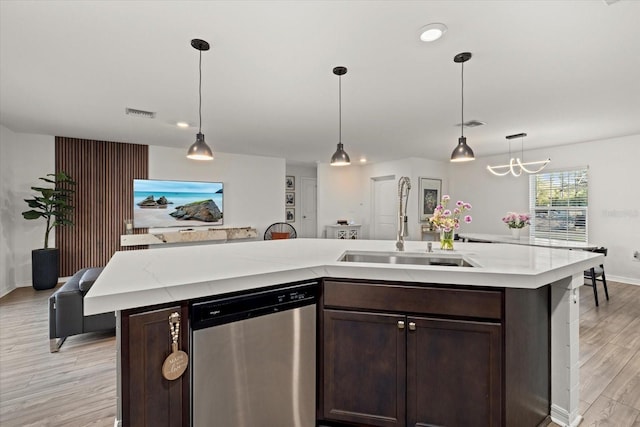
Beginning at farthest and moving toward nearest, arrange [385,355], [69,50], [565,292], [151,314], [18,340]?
[18,340] < [69,50] < [565,292] < [385,355] < [151,314]

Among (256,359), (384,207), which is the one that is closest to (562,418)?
(256,359)

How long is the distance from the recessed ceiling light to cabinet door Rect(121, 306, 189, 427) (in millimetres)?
2230

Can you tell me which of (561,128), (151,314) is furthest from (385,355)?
(561,128)

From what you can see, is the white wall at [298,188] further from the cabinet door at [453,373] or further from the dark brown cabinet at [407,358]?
the cabinet door at [453,373]

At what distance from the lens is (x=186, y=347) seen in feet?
4.20

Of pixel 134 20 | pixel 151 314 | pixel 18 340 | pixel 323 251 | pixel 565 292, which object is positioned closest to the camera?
pixel 151 314

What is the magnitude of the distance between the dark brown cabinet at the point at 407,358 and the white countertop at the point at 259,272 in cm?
8

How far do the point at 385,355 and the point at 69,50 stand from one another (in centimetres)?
312

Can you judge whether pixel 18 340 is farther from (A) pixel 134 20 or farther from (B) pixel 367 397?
(B) pixel 367 397

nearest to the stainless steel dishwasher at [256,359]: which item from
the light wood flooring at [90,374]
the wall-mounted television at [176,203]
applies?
Answer: the light wood flooring at [90,374]

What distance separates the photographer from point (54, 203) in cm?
461

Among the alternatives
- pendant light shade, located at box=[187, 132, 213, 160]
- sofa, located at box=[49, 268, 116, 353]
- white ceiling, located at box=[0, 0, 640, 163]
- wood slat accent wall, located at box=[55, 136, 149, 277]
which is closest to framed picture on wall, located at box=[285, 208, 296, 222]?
wood slat accent wall, located at box=[55, 136, 149, 277]

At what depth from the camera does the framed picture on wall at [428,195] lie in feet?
23.9

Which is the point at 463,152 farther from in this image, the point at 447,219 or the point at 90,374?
the point at 90,374
